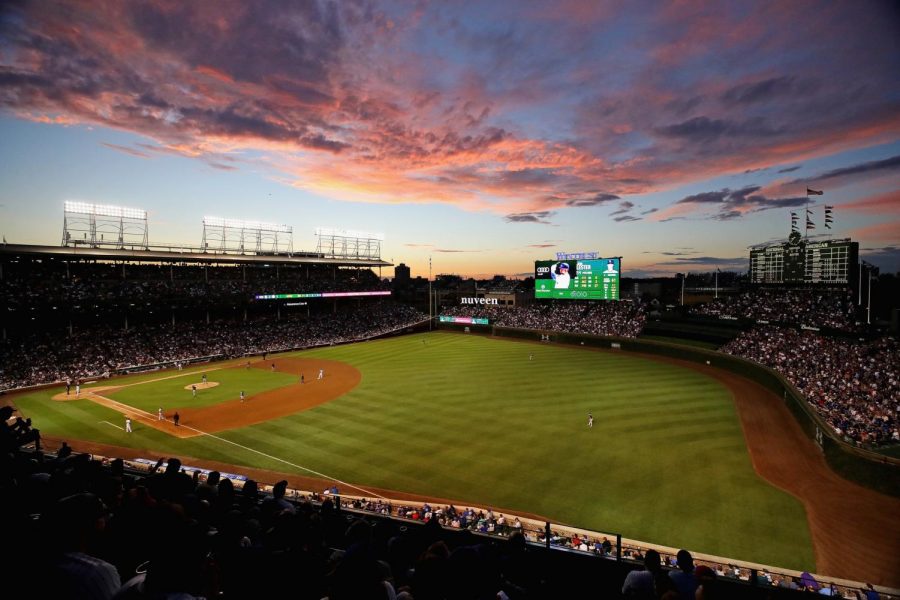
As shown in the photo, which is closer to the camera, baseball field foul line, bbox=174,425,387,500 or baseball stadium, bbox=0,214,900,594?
baseball stadium, bbox=0,214,900,594

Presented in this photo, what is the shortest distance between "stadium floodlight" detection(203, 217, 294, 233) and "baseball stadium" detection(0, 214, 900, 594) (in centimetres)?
75

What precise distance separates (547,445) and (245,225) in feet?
183

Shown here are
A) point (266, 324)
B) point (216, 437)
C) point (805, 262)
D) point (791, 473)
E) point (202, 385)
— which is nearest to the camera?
point (791, 473)

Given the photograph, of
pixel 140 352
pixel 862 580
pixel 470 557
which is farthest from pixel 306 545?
pixel 140 352

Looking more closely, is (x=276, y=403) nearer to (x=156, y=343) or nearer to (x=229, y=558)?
(x=156, y=343)

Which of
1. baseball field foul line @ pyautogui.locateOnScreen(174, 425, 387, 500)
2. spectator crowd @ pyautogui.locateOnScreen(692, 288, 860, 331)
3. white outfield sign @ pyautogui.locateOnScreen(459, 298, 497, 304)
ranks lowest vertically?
baseball field foul line @ pyautogui.locateOnScreen(174, 425, 387, 500)

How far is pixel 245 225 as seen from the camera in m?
61.1

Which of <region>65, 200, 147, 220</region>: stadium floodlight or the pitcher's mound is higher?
<region>65, 200, 147, 220</region>: stadium floodlight

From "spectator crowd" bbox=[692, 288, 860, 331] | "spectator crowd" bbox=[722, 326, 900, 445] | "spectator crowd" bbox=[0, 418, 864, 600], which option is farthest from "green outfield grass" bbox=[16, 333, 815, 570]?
"spectator crowd" bbox=[0, 418, 864, 600]

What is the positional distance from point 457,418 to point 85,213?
4876 cm

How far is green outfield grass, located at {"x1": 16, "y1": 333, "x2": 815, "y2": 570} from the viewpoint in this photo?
51.2 feet

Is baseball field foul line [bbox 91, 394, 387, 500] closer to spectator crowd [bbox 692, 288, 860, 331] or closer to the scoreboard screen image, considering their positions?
spectator crowd [bbox 692, 288, 860, 331]

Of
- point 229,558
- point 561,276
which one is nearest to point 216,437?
point 229,558

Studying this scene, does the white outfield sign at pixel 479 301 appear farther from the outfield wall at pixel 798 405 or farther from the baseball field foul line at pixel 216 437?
the baseball field foul line at pixel 216 437
